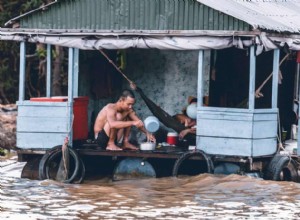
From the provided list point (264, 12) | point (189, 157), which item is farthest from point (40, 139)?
point (264, 12)

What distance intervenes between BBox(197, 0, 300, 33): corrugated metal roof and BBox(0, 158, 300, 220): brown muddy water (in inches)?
112

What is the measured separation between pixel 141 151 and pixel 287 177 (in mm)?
2715

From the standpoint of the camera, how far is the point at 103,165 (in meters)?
18.9

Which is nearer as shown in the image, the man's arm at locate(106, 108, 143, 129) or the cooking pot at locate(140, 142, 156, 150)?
the man's arm at locate(106, 108, 143, 129)

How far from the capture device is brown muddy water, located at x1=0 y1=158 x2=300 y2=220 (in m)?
13.9

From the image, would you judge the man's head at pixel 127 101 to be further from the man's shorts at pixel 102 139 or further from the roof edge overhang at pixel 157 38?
the roof edge overhang at pixel 157 38

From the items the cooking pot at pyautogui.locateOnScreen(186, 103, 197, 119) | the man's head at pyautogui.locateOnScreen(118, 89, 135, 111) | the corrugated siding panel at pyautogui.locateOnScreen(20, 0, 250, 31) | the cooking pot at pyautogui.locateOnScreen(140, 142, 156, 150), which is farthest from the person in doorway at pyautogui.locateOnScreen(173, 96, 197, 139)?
the corrugated siding panel at pyautogui.locateOnScreen(20, 0, 250, 31)

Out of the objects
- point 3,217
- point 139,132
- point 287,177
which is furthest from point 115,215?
point 139,132

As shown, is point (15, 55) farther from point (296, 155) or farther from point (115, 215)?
point (115, 215)

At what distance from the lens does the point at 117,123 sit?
Result: 687 inches

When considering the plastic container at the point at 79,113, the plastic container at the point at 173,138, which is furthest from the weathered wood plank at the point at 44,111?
the plastic container at the point at 173,138

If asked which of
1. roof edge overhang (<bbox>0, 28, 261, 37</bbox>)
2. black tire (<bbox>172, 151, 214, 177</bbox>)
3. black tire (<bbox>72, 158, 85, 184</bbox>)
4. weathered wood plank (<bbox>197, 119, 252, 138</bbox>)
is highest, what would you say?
roof edge overhang (<bbox>0, 28, 261, 37</bbox>)

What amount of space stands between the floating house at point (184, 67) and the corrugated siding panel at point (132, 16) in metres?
0.02

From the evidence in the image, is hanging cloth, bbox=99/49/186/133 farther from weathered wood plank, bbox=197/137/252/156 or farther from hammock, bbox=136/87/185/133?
weathered wood plank, bbox=197/137/252/156
